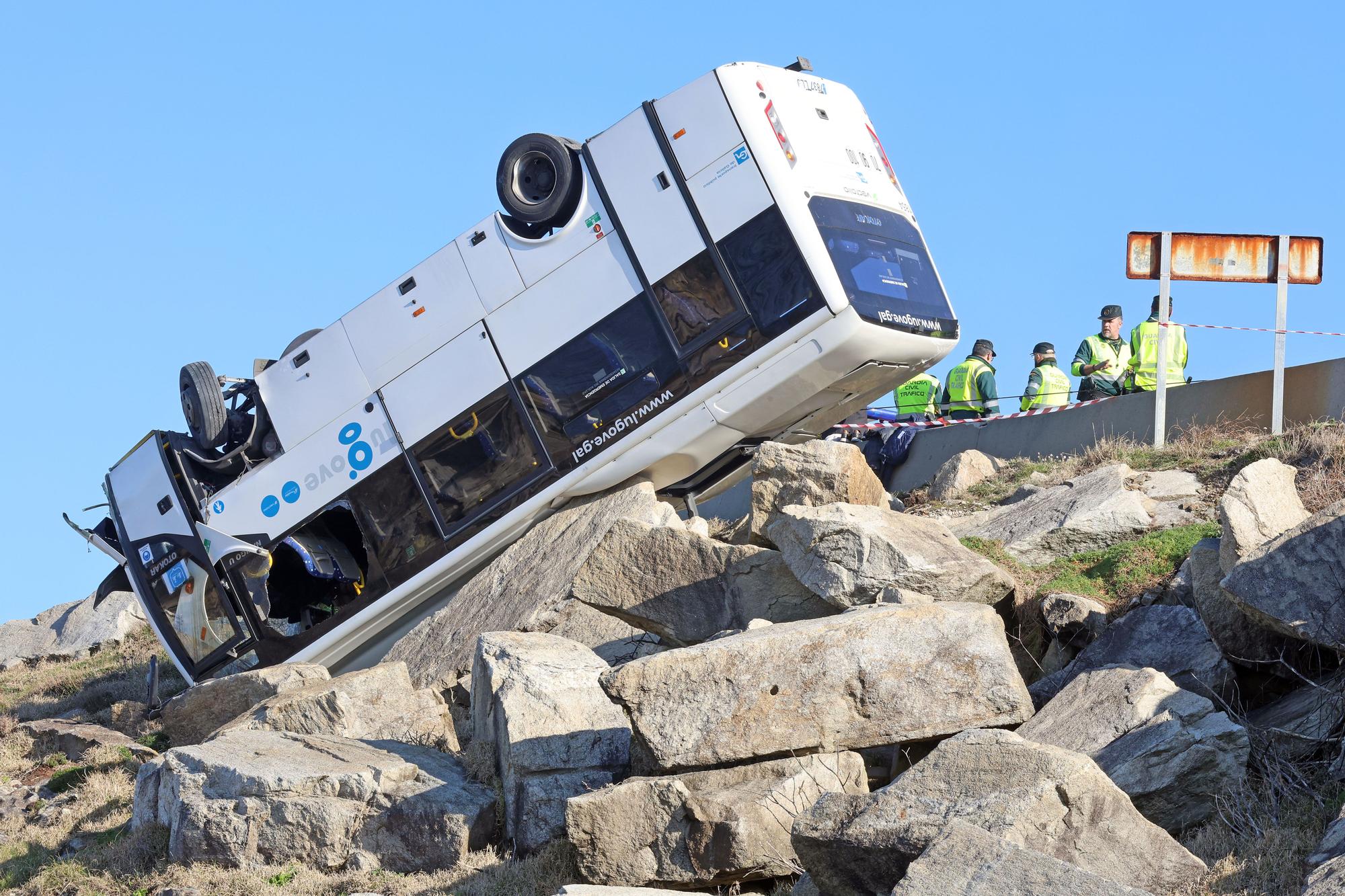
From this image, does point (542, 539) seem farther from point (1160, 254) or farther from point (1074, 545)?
point (1160, 254)

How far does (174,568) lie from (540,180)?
4358mm

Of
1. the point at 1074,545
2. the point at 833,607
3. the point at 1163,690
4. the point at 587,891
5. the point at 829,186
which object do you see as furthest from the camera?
the point at 829,186

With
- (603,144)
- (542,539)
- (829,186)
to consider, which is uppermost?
(603,144)

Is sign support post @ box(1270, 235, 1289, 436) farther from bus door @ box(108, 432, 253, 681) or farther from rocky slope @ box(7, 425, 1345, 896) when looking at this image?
bus door @ box(108, 432, 253, 681)

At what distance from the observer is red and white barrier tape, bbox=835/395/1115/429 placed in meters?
13.1

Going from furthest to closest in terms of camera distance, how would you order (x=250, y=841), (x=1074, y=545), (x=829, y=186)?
1. (x=829, y=186)
2. (x=1074, y=545)
3. (x=250, y=841)

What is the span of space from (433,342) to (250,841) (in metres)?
4.77

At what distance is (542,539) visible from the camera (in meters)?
10.7

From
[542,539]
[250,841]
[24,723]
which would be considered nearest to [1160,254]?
[542,539]

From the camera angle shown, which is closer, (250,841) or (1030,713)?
(1030,713)

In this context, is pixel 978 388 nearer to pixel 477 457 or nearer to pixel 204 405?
pixel 477 457

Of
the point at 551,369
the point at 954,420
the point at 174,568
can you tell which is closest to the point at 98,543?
the point at 174,568

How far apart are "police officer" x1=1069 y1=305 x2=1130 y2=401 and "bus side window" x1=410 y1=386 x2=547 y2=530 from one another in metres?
5.56

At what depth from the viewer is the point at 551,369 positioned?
34.7ft
